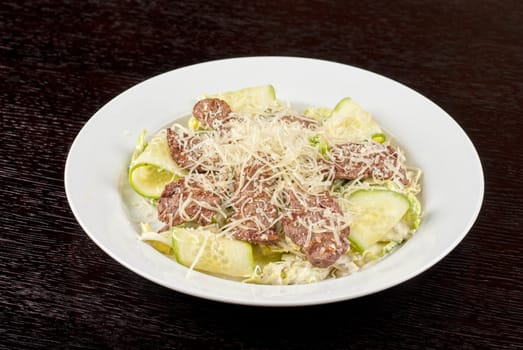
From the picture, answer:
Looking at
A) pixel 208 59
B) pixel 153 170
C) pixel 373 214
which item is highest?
pixel 208 59

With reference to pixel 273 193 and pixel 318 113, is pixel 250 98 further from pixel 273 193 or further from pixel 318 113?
pixel 273 193

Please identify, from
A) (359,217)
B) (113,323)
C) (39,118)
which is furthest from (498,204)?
(39,118)

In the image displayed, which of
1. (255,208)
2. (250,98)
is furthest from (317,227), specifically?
(250,98)

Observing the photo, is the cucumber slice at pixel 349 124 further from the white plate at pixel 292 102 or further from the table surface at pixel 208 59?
the table surface at pixel 208 59

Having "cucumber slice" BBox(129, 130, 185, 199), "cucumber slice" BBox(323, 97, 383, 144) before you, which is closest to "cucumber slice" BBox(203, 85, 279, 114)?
"cucumber slice" BBox(323, 97, 383, 144)

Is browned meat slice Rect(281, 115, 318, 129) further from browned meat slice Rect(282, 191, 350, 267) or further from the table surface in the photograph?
the table surface

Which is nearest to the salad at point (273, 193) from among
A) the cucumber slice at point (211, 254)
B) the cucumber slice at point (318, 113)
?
the cucumber slice at point (211, 254)

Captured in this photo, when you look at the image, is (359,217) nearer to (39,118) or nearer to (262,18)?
(39,118)
